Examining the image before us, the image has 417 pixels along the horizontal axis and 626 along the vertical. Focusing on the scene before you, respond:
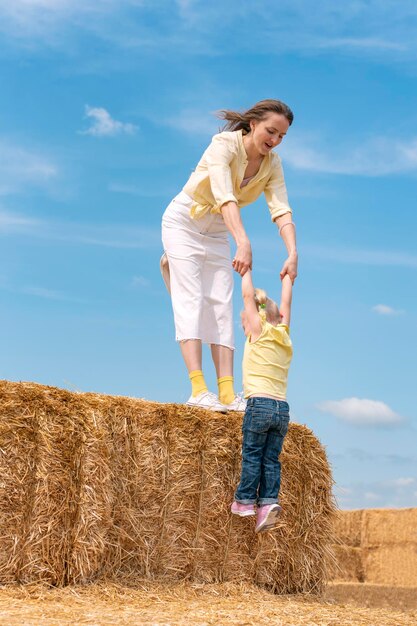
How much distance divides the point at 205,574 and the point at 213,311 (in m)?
1.45

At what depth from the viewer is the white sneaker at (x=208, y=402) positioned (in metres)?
4.63

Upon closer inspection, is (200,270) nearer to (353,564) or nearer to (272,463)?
(272,463)

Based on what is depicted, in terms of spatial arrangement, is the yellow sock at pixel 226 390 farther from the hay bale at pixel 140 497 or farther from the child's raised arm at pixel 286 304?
the child's raised arm at pixel 286 304

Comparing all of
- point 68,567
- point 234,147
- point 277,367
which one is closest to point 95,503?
point 68,567

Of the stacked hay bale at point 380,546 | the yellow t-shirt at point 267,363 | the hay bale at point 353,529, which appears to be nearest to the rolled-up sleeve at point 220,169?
the yellow t-shirt at point 267,363

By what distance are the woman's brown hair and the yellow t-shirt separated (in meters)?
1.19

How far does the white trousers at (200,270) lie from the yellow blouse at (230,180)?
10 cm

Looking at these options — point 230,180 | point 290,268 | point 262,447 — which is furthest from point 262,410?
point 230,180

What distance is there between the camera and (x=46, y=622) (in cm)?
332

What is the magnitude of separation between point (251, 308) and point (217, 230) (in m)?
0.93

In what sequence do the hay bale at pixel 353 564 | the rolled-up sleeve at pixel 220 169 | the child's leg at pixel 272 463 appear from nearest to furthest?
the child's leg at pixel 272 463 → the rolled-up sleeve at pixel 220 169 → the hay bale at pixel 353 564

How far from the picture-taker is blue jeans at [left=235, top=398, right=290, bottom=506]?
402 centimetres

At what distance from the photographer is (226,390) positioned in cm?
483

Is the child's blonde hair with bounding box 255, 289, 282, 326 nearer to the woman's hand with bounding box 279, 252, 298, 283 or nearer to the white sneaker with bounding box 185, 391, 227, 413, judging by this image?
the woman's hand with bounding box 279, 252, 298, 283
